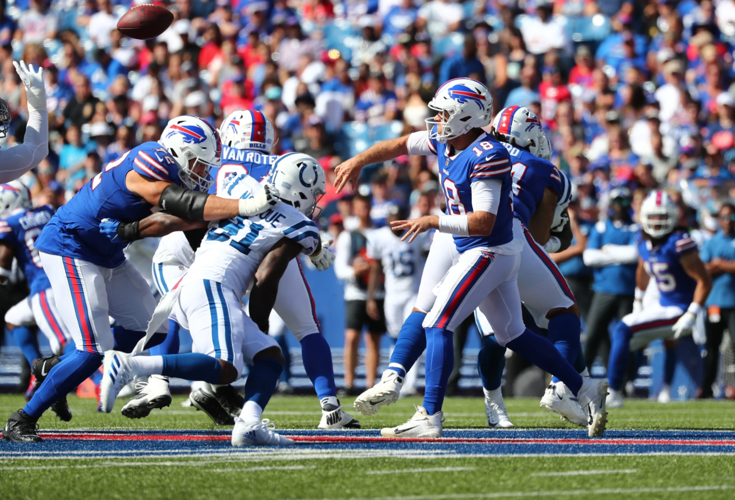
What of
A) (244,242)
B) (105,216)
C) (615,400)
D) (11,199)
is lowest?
(615,400)

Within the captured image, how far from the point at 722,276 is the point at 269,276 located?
6587mm

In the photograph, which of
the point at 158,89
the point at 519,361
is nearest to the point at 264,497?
the point at 519,361

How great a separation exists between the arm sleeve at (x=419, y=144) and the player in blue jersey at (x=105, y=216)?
1101 millimetres

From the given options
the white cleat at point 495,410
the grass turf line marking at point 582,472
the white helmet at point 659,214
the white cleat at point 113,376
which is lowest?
→ the white cleat at point 495,410

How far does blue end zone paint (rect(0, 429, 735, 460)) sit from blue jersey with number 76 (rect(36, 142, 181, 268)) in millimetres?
925

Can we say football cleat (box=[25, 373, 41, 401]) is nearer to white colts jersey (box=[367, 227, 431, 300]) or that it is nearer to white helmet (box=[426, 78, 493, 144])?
white helmet (box=[426, 78, 493, 144])

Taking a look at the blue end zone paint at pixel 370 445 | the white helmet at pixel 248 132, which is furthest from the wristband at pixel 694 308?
the white helmet at pixel 248 132

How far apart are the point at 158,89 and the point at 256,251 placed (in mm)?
10740

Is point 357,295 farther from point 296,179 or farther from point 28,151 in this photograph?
point 28,151

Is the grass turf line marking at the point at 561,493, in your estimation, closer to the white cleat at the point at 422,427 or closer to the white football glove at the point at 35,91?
the white cleat at the point at 422,427

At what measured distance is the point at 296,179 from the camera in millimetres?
5215

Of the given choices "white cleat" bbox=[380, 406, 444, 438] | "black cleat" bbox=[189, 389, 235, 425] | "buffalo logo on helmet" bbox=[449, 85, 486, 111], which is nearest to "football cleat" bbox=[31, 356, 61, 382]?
"black cleat" bbox=[189, 389, 235, 425]

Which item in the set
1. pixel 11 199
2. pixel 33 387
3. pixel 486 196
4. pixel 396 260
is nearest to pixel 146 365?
pixel 486 196

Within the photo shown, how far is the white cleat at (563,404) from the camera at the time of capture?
5.48 meters
